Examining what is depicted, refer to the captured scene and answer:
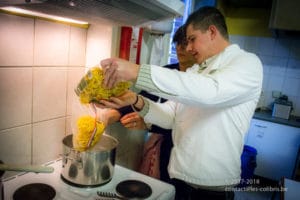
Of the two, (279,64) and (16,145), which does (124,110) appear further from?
(279,64)

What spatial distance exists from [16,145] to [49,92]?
231mm

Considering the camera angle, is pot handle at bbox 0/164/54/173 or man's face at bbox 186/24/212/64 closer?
pot handle at bbox 0/164/54/173

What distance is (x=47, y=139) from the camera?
3.41ft

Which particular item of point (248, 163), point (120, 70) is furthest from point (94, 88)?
point (248, 163)

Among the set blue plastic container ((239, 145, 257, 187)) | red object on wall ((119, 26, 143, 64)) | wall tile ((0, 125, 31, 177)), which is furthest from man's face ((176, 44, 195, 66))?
blue plastic container ((239, 145, 257, 187))

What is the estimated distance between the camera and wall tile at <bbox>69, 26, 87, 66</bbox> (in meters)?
1.04

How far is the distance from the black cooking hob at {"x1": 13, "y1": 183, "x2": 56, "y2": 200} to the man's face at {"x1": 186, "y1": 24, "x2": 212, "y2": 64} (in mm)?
753

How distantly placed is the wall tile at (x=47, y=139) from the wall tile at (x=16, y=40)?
0.26 m

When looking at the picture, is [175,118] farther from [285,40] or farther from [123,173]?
[285,40]

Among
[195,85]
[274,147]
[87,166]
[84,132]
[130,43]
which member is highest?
[130,43]

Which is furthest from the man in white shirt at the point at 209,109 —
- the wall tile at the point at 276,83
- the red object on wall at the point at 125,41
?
the wall tile at the point at 276,83

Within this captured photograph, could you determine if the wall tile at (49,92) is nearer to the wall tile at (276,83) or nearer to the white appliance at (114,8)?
the white appliance at (114,8)

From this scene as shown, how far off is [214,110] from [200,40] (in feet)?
0.96

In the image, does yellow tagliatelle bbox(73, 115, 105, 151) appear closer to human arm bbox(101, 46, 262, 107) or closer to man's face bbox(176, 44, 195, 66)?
human arm bbox(101, 46, 262, 107)
